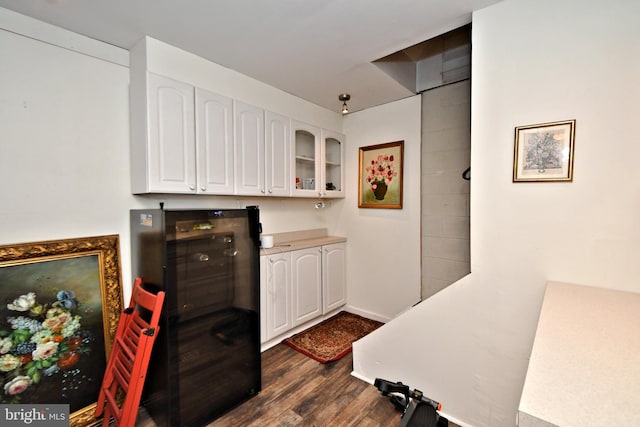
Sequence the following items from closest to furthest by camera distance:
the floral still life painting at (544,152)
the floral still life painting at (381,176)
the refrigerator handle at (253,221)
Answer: the floral still life painting at (544,152), the refrigerator handle at (253,221), the floral still life painting at (381,176)

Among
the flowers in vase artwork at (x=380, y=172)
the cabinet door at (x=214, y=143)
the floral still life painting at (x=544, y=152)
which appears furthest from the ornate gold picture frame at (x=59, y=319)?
the floral still life painting at (x=544, y=152)

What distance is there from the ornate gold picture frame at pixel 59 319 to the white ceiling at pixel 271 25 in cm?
141

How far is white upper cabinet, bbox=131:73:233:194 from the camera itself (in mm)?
1903

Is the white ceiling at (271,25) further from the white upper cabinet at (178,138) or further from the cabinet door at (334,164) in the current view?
the cabinet door at (334,164)

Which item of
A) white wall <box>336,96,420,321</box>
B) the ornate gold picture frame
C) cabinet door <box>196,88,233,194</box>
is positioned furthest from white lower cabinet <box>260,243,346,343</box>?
the ornate gold picture frame

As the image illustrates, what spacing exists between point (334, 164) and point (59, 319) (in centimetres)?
287

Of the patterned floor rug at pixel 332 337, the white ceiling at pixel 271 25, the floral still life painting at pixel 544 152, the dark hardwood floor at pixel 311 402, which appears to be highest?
the white ceiling at pixel 271 25

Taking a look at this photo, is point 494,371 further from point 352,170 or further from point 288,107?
point 288,107

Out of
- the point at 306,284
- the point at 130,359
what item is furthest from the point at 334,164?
the point at 130,359

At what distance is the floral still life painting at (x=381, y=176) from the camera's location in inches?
124

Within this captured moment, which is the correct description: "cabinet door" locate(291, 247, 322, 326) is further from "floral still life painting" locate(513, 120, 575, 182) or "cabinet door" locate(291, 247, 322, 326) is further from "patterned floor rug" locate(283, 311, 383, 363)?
"floral still life painting" locate(513, 120, 575, 182)

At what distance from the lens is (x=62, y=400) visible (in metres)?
1.74

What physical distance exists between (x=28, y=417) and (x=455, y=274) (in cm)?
333

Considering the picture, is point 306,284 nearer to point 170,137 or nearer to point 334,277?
point 334,277
